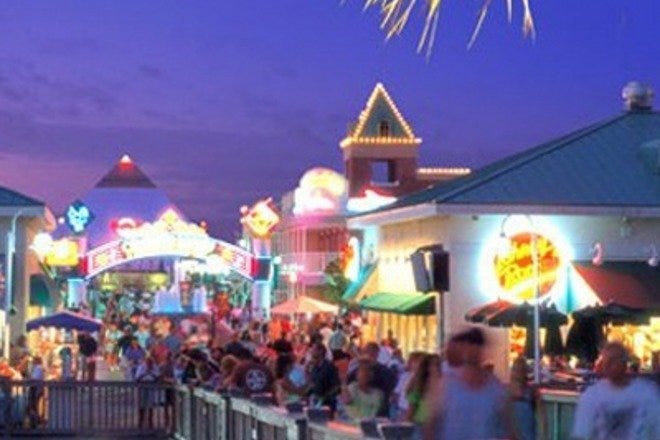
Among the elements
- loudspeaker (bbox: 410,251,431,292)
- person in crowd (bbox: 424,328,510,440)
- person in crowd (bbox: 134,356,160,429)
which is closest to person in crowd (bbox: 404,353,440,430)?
person in crowd (bbox: 424,328,510,440)

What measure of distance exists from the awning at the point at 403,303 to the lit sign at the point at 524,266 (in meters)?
2.64

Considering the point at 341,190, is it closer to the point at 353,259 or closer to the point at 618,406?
the point at 353,259

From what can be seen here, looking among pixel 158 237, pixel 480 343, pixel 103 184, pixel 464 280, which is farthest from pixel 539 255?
pixel 103 184

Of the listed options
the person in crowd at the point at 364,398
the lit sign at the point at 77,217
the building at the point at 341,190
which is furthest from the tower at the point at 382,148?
the person in crowd at the point at 364,398

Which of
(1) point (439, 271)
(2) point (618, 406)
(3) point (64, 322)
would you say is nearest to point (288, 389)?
(1) point (439, 271)

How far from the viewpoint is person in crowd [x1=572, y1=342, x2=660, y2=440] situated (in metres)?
11.2

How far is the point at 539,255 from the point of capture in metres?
30.8

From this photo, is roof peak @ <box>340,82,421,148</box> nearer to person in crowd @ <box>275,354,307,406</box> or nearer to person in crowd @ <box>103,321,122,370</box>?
person in crowd @ <box>103,321,122,370</box>

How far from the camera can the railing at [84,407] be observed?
86.5ft

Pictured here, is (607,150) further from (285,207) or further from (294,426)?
(285,207)

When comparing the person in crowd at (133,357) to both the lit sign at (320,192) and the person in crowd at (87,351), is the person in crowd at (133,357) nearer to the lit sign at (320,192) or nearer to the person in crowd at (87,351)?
the person in crowd at (87,351)

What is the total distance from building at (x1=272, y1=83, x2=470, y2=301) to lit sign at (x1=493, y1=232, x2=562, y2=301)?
133 ft

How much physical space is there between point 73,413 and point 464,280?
31.5 feet

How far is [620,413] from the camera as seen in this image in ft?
36.8
